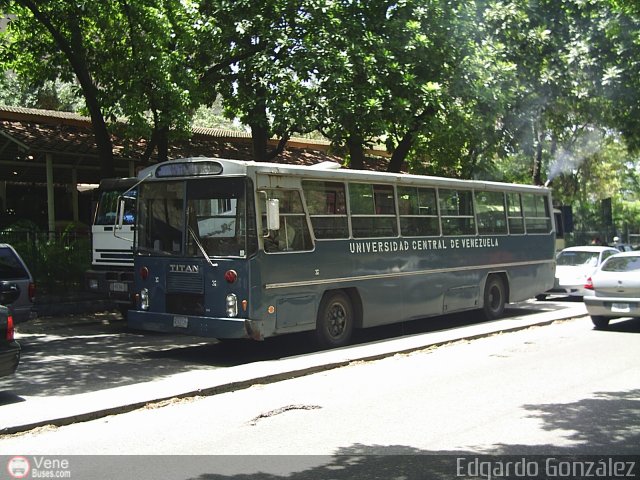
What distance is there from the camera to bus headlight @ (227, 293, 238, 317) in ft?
34.1

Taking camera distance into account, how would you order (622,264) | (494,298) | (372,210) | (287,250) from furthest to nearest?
(494,298)
(622,264)
(372,210)
(287,250)

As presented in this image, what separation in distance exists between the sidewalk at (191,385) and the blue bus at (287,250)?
0.57 m

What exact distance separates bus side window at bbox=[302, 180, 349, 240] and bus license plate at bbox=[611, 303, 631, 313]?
5428 mm

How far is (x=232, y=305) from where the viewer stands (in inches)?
411

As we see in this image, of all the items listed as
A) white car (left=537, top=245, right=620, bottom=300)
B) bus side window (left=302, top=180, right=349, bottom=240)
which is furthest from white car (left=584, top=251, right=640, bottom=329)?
white car (left=537, top=245, right=620, bottom=300)

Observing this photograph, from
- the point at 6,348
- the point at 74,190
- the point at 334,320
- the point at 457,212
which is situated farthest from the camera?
the point at 74,190

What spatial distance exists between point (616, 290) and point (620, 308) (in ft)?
1.13

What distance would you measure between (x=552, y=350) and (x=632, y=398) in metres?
3.66

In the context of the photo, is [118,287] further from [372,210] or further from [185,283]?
[372,210]

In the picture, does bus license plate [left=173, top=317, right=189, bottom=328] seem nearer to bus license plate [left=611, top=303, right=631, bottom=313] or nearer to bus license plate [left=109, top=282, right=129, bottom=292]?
bus license plate [left=109, top=282, right=129, bottom=292]

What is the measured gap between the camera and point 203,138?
87.7 ft

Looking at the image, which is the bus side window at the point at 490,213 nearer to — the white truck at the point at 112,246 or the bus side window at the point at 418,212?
the bus side window at the point at 418,212

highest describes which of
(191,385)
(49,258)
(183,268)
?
(49,258)

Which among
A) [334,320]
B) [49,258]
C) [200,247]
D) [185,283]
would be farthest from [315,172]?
[49,258]
